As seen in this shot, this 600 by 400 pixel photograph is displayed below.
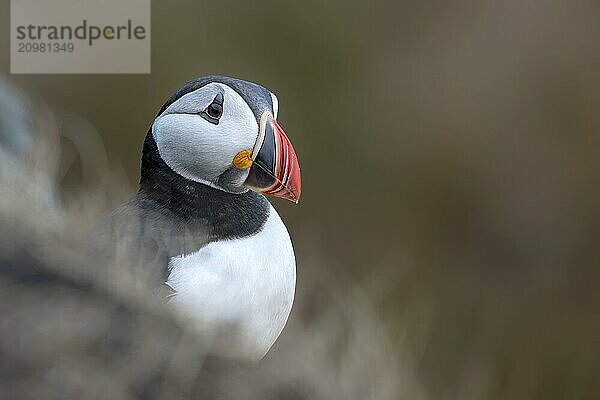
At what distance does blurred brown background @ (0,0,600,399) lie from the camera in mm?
2473

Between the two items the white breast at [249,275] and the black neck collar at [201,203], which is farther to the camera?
the black neck collar at [201,203]

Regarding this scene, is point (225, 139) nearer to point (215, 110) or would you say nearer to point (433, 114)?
point (215, 110)

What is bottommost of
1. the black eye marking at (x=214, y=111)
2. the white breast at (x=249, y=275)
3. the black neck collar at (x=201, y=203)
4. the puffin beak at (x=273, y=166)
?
the white breast at (x=249, y=275)

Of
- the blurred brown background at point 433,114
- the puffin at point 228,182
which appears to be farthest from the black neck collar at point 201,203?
the blurred brown background at point 433,114

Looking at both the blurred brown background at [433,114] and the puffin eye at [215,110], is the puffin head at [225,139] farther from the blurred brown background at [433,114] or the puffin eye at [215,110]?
the blurred brown background at [433,114]

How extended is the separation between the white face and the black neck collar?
11mm

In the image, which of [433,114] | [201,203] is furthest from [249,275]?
[433,114]

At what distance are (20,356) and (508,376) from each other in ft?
5.34

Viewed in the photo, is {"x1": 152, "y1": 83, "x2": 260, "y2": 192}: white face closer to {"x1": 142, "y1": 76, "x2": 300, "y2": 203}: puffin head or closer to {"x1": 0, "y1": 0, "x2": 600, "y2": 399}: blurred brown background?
{"x1": 142, "y1": 76, "x2": 300, "y2": 203}: puffin head

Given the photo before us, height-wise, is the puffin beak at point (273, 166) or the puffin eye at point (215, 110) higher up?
the puffin eye at point (215, 110)

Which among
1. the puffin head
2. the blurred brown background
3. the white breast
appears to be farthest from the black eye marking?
the blurred brown background

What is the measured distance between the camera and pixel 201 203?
1080mm

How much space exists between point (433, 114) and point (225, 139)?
148 cm

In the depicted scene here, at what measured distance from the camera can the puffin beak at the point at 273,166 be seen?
1067 mm
